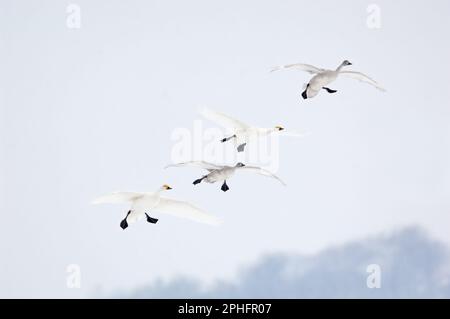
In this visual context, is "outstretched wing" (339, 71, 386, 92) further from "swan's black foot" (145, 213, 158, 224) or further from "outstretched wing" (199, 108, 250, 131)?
"swan's black foot" (145, 213, 158, 224)

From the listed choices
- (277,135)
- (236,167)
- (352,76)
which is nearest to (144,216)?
(236,167)

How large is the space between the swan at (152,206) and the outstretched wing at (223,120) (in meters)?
1.23

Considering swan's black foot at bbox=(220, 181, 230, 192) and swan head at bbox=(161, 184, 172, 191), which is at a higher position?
swan's black foot at bbox=(220, 181, 230, 192)

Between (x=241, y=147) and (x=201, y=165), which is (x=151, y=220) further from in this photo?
(x=241, y=147)

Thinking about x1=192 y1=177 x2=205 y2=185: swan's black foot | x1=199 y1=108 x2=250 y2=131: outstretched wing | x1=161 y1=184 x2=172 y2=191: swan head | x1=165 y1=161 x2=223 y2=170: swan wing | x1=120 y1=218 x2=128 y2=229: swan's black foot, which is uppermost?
x1=199 y1=108 x2=250 y2=131: outstretched wing

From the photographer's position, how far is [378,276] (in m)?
12.0

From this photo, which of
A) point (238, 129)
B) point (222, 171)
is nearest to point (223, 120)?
point (238, 129)

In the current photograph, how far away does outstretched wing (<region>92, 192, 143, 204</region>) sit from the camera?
36.6ft

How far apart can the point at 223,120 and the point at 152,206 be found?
59.2 inches

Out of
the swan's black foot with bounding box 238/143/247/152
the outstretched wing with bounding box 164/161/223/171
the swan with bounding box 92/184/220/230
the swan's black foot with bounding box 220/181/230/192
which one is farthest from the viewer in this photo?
the swan's black foot with bounding box 238/143/247/152

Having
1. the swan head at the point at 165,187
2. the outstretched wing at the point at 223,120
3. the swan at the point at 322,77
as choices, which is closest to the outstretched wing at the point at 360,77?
the swan at the point at 322,77

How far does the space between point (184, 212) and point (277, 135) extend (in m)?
1.75

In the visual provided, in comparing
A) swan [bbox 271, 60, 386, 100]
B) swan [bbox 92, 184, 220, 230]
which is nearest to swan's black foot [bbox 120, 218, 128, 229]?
swan [bbox 92, 184, 220, 230]
